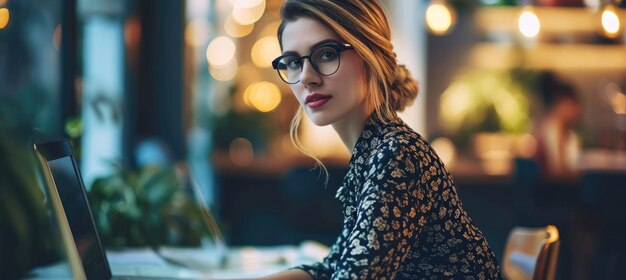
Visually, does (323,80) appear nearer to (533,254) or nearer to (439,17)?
(533,254)

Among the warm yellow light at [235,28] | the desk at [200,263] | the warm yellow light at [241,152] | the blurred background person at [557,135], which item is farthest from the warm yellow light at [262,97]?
the desk at [200,263]

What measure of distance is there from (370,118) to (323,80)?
12 centimetres

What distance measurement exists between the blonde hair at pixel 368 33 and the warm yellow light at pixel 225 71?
6521 mm

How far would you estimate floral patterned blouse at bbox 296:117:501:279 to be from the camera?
3.93 ft

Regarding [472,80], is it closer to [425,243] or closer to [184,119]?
[184,119]

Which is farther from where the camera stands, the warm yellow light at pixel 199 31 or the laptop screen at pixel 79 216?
the warm yellow light at pixel 199 31

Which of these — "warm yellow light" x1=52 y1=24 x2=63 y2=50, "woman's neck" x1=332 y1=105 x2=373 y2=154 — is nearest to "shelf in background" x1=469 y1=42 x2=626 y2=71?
"warm yellow light" x1=52 y1=24 x2=63 y2=50

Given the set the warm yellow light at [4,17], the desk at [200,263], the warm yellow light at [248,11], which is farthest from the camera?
the warm yellow light at [248,11]

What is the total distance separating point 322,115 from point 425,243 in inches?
11.5

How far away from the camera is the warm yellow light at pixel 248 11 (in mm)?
8705

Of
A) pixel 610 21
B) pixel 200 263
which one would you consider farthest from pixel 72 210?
pixel 610 21

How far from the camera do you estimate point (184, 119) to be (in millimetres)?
5555

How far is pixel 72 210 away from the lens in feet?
4.77

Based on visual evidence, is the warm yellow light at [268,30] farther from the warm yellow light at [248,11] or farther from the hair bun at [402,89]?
the hair bun at [402,89]
